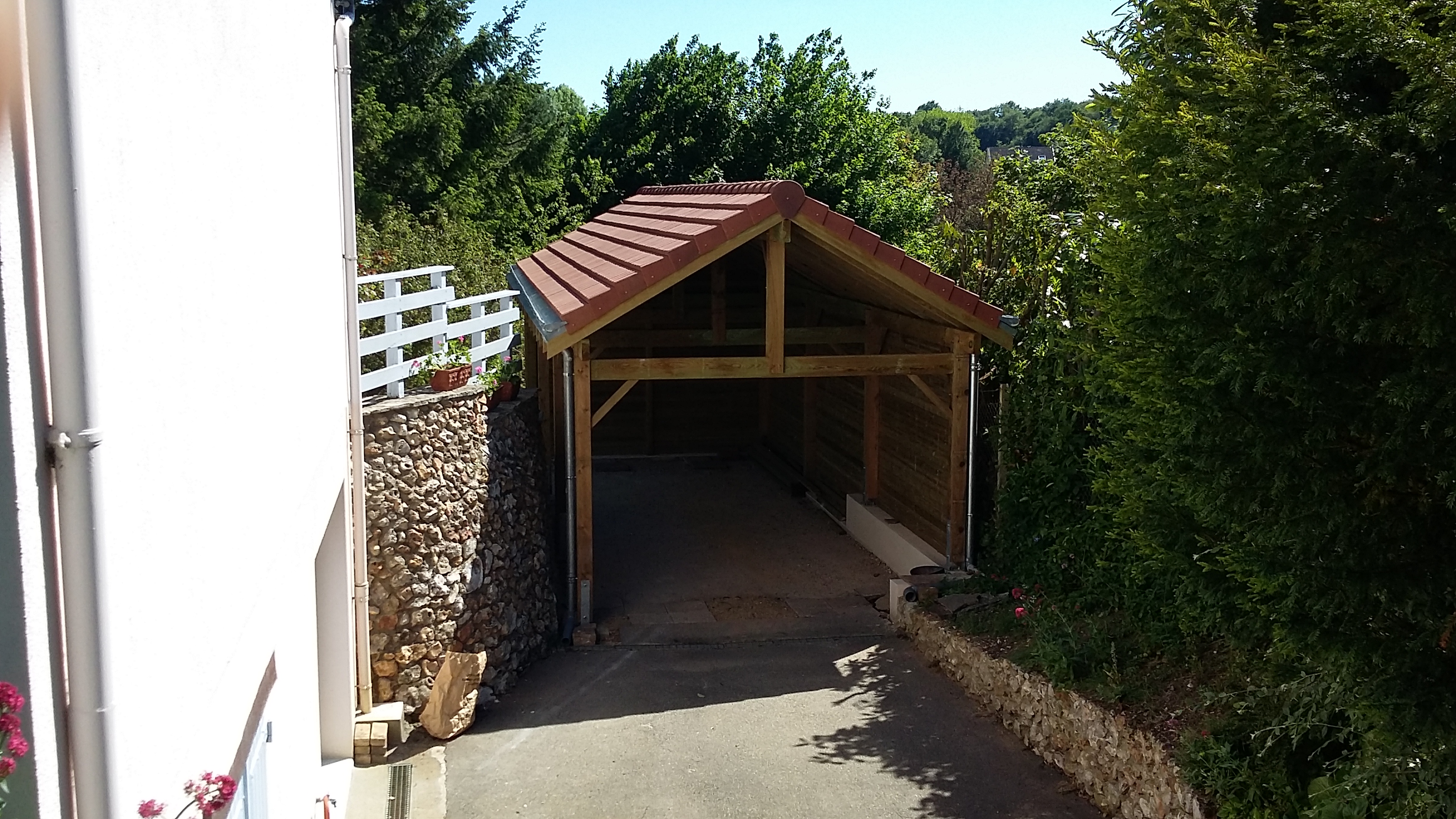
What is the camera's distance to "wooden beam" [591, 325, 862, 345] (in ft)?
40.9

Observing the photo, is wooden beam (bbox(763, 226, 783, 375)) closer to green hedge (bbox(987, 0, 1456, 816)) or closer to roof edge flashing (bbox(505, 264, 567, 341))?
roof edge flashing (bbox(505, 264, 567, 341))

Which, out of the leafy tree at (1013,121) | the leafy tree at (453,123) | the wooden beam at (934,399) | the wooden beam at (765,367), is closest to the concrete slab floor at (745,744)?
the wooden beam at (934,399)

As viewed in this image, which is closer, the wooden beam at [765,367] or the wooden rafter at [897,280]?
the wooden rafter at [897,280]

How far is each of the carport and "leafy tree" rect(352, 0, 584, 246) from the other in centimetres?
572

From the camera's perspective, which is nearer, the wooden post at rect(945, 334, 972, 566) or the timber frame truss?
the timber frame truss

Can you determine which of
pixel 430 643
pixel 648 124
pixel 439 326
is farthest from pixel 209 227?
pixel 648 124

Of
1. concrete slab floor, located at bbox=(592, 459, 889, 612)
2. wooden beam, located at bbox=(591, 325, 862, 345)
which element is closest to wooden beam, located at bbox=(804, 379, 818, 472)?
concrete slab floor, located at bbox=(592, 459, 889, 612)

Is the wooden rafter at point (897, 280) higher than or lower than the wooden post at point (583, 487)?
higher

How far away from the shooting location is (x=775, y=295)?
10.2m

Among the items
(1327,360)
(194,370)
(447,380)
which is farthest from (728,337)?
(194,370)

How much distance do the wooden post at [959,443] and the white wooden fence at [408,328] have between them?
452 centimetres

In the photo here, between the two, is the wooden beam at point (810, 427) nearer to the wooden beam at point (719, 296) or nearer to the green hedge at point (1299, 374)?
the wooden beam at point (719, 296)

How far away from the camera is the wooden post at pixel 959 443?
10602mm

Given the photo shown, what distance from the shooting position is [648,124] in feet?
79.7
